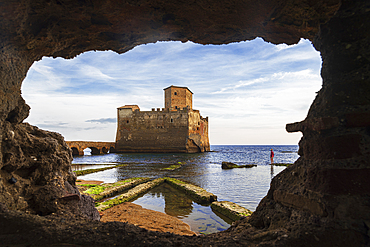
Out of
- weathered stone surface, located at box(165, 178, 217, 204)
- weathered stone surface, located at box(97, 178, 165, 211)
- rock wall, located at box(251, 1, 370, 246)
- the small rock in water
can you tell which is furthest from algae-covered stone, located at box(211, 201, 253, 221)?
the small rock in water

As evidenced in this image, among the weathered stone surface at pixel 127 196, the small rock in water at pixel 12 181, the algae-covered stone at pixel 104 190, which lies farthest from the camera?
the algae-covered stone at pixel 104 190

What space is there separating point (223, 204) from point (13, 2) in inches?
264

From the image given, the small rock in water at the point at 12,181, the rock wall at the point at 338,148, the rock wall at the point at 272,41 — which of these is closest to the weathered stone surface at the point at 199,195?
the rock wall at the point at 272,41

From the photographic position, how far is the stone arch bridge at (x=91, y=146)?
132 feet

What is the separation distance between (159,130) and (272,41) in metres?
41.9

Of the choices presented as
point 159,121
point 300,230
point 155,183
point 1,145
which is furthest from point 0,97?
point 159,121

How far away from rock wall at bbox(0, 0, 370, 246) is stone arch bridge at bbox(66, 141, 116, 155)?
39.3 metres

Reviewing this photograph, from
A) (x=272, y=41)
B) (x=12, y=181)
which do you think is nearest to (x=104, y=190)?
(x=12, y=181)

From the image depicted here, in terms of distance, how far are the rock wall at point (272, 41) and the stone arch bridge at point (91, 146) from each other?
1546 inches

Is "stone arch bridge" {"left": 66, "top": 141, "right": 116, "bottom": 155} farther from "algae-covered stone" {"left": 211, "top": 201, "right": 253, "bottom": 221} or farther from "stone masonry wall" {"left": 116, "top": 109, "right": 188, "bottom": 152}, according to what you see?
"algae-covered stone" {"left": 211, "top": 201, "right": 253, "bottom": 221}

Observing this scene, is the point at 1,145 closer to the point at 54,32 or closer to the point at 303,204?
the point at 54,32

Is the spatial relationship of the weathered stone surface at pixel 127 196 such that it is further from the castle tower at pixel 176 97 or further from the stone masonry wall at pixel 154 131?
the castle tower at pixel 176 97

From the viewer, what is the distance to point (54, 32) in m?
2.81

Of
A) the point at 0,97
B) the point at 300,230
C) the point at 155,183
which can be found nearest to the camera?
the point at 300,230
